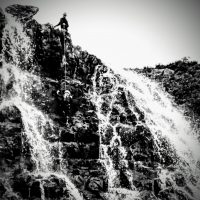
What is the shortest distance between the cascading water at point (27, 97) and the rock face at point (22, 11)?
992 mm

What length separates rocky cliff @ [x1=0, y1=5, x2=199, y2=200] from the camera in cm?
1426

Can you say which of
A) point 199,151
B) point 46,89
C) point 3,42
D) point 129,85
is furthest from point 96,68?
point 199,151

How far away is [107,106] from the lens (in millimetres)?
19375

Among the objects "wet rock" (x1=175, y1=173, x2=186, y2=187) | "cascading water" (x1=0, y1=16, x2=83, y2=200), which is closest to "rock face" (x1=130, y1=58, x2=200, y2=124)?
"wet rock" (x1=175, y1=173, x2=186, y2=187)

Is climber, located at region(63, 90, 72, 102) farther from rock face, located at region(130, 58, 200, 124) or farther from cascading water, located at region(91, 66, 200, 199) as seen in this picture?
rock face, located at region(130, 58, 200, 124)

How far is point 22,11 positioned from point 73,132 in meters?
10.7

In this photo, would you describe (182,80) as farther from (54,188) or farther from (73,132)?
(54,188)

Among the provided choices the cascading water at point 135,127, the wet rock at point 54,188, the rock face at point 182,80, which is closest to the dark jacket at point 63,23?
the cascading water at point 135,127

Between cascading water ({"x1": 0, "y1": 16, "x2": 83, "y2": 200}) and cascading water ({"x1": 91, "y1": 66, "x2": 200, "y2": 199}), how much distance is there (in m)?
3.55

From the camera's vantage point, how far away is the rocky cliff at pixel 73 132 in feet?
46.8

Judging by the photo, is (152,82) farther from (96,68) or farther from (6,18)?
(6,18)

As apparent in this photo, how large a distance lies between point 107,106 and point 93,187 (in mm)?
6664

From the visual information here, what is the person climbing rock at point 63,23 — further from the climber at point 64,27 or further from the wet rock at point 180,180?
→ the wet rock at point 180,180

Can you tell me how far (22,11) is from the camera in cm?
1998
